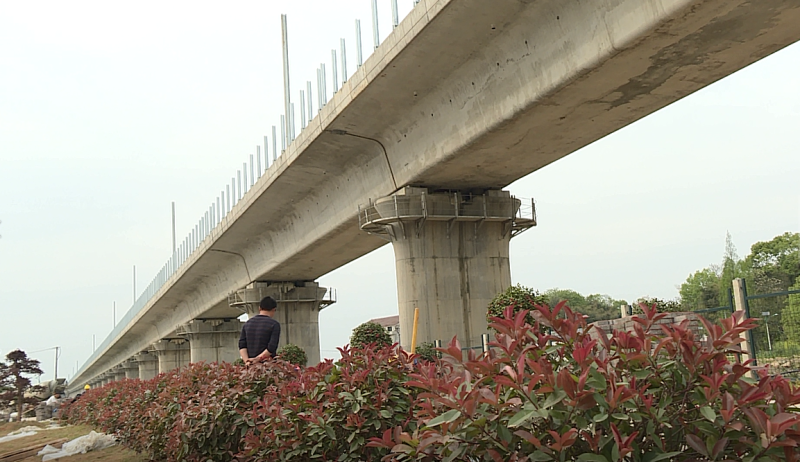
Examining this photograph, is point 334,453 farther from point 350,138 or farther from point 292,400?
point 350,138

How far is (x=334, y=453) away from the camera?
471 cm

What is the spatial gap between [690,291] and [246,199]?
247 feet

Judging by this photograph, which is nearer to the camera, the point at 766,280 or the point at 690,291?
the point at 766,280

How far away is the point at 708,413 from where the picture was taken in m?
2.43

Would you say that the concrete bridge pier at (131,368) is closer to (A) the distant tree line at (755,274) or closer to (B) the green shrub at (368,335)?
(A) the distant tree line at (755,274)

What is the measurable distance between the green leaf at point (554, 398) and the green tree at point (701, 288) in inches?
3258

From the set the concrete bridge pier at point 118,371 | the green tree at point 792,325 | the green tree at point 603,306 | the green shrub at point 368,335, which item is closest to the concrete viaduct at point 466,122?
the green shrub at point 368,335

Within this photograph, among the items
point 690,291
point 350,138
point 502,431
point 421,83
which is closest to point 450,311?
point 350,138

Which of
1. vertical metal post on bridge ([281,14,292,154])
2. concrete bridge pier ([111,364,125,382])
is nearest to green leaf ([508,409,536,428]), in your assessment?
vertical metal post on bridge ([281,14,292,154])

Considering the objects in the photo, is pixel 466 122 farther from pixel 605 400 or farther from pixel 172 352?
pixel 172 352

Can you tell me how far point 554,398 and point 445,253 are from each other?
13.7 m

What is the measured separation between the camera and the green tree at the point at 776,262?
217 ft

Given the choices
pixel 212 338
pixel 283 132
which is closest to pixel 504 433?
pixel 283 132

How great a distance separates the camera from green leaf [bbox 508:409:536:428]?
257 centimetres
